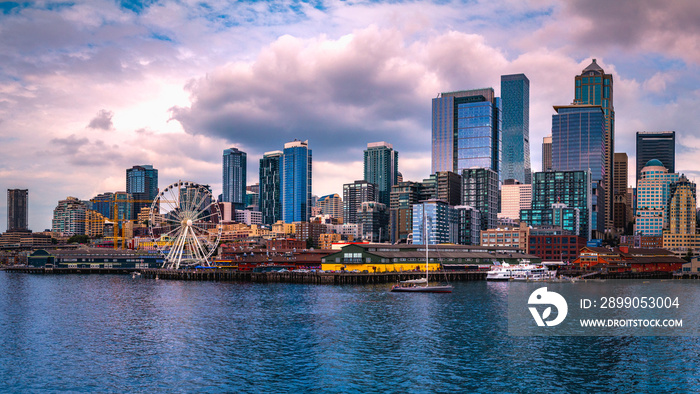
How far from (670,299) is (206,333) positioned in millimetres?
81217

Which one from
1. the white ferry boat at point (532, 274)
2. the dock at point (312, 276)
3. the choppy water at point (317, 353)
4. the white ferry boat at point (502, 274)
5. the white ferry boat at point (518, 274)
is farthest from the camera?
the white ferry boat at point (502, 274)

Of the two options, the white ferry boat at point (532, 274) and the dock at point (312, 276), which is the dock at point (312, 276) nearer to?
the dock at point (312, 276)

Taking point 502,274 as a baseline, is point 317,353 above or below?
above

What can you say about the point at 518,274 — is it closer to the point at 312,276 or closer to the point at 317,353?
the point at 312,276

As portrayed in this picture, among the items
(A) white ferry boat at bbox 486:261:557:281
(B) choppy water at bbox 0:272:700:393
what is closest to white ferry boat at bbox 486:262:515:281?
(A) white ferry boat at bbox 486:261:557:281

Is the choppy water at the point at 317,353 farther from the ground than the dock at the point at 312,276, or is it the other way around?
the choppy water at the point at 317,353

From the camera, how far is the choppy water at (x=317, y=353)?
4744 centimetres

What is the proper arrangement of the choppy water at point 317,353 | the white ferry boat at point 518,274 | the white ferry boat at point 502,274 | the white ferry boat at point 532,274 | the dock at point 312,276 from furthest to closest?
the white ferry boat at point 502,274
the white ferry boat at point 518,274
the white ferry boat at point 532,274
the dock at point 312,276
the choppy water at point 317,353

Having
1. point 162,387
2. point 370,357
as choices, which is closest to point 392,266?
point 370,357

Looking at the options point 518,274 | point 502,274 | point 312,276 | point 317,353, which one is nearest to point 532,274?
point 518,274

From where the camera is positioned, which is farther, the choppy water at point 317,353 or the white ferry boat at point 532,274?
the white ferry boat at point 532,274

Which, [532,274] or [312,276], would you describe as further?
[532,274]

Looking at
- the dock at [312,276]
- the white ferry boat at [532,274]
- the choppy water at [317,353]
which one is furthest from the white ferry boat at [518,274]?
the choppy water at [317,353]

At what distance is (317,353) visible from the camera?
5741 cm
